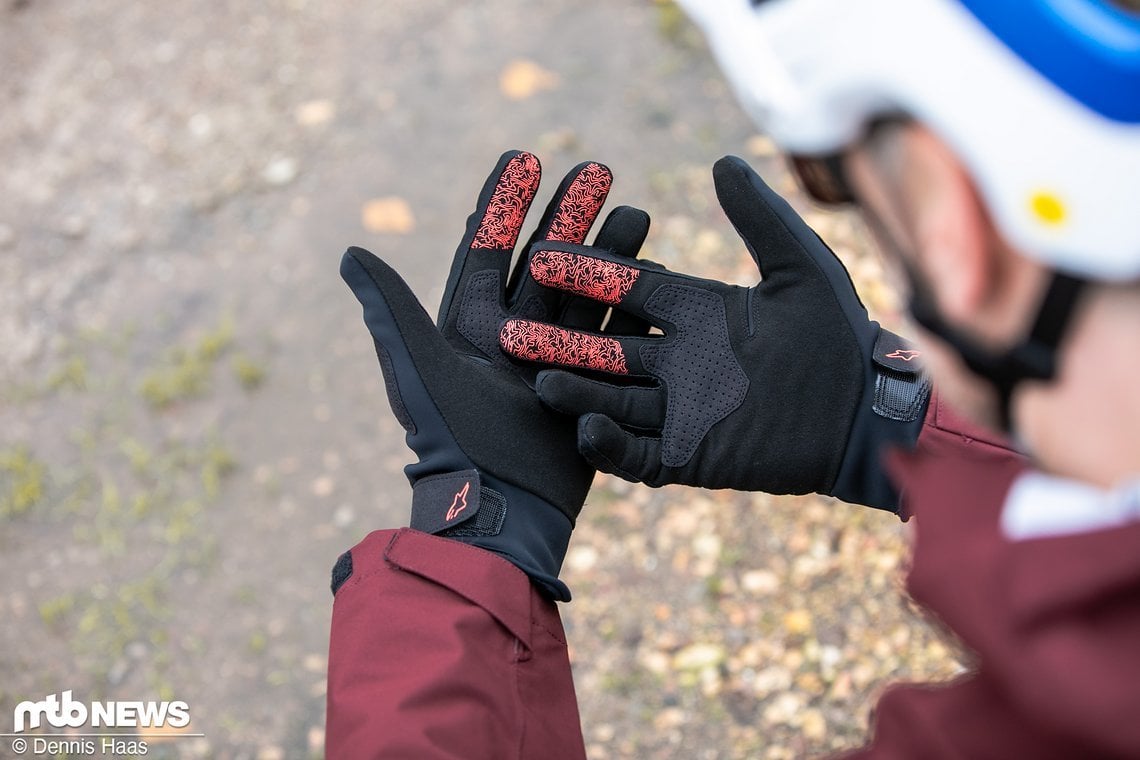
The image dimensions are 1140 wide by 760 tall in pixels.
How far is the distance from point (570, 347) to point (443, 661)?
0.72 metres

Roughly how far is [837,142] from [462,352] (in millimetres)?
Result: 1206

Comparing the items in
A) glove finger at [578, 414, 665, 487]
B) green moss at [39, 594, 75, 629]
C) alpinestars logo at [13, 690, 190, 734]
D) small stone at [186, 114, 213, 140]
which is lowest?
alpinestars logo at [13, 690, 190, 734]

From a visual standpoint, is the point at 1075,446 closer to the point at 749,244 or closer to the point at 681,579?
the point at 749,244

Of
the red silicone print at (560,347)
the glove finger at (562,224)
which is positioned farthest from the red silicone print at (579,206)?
the red silicone print at (560,347)

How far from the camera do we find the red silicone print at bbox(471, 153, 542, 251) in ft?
6.72

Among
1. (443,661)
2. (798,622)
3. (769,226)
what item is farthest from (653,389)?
(798,622)

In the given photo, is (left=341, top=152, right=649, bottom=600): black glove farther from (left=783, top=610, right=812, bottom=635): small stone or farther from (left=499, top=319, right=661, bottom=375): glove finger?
(left=783, top=610, right=812, bottom=635): small stone

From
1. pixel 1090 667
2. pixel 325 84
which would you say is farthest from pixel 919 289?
pixel 325 84

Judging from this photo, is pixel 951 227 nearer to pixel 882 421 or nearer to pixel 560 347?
pixel 882 421

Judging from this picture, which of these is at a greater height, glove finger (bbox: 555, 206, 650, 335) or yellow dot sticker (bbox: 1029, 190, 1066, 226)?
glove finger (bbox: 555, 206, 650, 335)

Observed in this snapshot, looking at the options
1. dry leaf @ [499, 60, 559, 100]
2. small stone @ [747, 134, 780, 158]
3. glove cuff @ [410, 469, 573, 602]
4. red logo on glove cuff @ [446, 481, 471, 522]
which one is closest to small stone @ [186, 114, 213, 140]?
dry leaf @ [499, 60, 559, 100]

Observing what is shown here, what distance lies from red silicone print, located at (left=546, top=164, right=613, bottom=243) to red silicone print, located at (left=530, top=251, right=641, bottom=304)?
0.25 ft

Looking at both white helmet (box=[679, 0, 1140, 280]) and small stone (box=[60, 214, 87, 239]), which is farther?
small stone (box=[60, 214, 87, 239])

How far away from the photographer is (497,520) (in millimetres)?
1779
